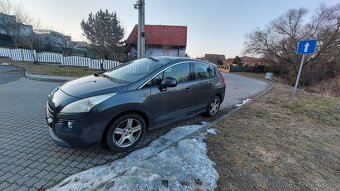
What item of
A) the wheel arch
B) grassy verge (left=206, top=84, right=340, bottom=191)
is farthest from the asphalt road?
grassy verge (left=206, top=84, right=340, bottom=191)

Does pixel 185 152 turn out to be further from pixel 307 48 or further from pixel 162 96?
pixel 307 48

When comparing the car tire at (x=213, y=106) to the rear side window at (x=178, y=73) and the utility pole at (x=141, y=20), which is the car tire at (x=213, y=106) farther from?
the utility pole at (x=141, y=20)

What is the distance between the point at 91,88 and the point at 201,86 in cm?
250

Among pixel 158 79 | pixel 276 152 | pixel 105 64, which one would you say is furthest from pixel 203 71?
pixel 105 64

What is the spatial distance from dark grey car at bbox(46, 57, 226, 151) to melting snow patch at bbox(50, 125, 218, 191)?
0.44 meters

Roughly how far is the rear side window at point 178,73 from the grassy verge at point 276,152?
1388 millimetres

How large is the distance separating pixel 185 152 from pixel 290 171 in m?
1.68

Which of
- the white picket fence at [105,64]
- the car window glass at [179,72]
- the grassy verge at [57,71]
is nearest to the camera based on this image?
the car window glass at [179,72]

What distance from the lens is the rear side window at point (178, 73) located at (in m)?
3.52

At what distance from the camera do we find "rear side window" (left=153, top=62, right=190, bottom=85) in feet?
11.5

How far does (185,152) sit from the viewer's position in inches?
124

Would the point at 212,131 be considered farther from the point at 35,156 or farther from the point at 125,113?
the point at 35,156

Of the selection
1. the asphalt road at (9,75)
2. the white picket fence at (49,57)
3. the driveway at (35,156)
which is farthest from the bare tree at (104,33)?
the driveway at (35,156)

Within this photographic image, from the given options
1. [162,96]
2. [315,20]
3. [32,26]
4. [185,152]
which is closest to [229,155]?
[185,152]
